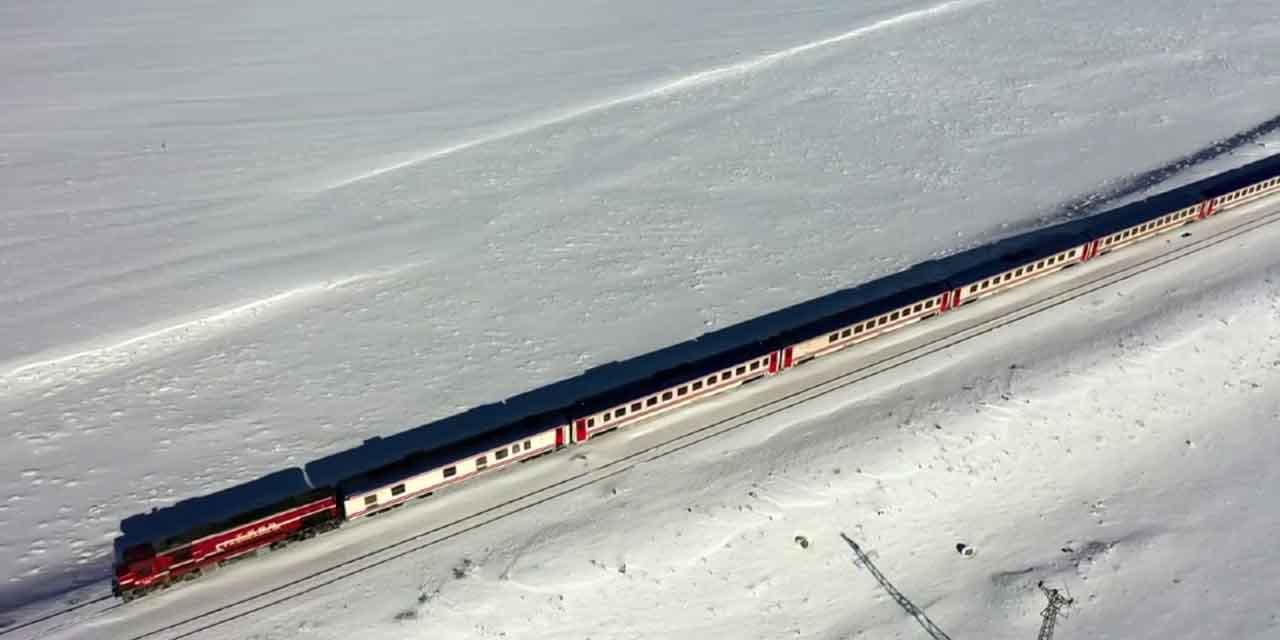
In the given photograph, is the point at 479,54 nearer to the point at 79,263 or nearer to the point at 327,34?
the point at 327,34

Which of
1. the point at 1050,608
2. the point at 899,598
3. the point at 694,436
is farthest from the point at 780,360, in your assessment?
the point at 1050,608

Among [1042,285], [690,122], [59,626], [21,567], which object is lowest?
[1042,285]

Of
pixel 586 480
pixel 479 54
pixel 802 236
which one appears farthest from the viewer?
pixel 479 54

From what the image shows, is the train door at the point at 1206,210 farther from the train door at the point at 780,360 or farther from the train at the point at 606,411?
the train door at the point at 780,360

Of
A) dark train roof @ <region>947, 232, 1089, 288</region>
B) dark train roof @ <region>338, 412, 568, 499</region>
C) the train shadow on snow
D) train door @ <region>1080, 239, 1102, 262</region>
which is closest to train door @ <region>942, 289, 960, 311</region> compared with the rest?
dark train roof @ <region>947, 232, 1089, 288</region>

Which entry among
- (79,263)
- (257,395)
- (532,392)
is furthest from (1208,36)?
(79,263)

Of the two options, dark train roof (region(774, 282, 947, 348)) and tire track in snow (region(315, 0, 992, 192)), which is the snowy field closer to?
tire track in snow (region(315, 0, 992, 192))
